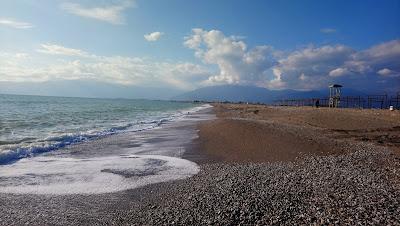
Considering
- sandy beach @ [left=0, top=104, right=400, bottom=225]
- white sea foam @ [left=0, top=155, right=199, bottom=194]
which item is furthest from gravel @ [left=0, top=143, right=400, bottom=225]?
white sea foam @ [left=0, top=155, right=199, bottom=194]

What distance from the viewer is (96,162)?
1389 centimetres

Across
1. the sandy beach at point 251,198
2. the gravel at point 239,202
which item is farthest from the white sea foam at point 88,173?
the gravel at point 239,202

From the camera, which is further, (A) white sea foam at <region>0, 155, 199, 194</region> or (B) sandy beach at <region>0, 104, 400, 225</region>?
(A) white sea foam at <region>0, 155, 199, 194</region>

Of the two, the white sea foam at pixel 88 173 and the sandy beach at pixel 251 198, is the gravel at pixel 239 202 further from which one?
the white sea foam at pixel 88 173

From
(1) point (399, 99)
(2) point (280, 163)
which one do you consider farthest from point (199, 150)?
(1) point (399, 99)

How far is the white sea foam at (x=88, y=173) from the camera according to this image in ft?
32.7

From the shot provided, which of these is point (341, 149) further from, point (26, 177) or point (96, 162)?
point (26, 177)

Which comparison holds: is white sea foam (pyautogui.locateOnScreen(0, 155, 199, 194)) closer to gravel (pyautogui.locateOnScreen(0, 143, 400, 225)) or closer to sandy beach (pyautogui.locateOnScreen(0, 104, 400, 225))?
sandy beach (pyautogui.locateOnScreen(0, 104, 400, 225))

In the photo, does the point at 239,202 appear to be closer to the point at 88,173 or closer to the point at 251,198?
the point at 251,198

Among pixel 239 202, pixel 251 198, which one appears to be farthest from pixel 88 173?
pixel 251 198

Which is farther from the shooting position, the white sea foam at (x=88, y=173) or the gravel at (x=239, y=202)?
the white sea foam at (x=88, y=173)

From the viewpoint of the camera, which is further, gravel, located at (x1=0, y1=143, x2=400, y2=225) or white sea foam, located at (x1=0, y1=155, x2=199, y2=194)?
white sea foam, located at (x1=0, y1=155, x2=199, y2=194)

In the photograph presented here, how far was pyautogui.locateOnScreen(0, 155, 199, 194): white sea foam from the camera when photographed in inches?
392

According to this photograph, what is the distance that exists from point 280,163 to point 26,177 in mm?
9227
